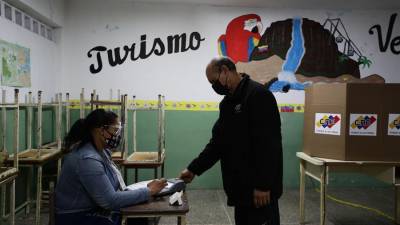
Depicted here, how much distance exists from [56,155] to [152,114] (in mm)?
1374

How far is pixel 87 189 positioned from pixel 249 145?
0.85 m

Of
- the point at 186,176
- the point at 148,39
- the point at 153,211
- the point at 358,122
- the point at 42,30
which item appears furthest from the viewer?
the point at 148,39

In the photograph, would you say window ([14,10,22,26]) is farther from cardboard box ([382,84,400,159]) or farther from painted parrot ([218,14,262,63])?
cardboard box ([382,84,400,159])

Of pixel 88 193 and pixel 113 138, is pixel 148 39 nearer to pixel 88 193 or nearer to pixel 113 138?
pixel 113 138

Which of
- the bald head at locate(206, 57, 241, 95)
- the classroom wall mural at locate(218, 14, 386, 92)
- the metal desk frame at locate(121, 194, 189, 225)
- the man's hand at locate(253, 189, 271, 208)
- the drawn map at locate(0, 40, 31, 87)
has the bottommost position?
the metal desk frame at locate(121, 194, 189, 225)

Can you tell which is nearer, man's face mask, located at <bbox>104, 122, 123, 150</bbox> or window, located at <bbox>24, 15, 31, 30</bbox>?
man's face mask, located at <bbox>104, 122, 123, 150</bbox>

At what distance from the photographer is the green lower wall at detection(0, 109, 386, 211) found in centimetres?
427

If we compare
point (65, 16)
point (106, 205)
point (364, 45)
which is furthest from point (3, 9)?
point (364, 45)

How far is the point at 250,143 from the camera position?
5.86ft

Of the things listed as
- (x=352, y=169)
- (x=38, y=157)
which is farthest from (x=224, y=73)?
(x=38, y=157)

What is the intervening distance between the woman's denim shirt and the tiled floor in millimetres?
1603

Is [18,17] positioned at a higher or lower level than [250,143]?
higher

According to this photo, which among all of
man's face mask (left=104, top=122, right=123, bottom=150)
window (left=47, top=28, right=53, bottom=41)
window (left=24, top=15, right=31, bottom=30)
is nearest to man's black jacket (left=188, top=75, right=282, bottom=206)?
man's face mask (left=104, top=122, right=123, bottom=150)

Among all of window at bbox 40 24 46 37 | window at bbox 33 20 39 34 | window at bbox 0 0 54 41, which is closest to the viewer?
window at bbox 0 0 54 41
